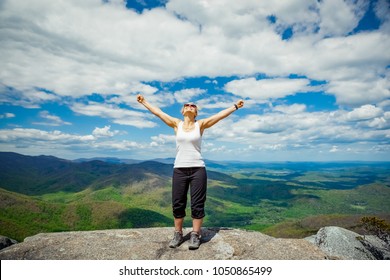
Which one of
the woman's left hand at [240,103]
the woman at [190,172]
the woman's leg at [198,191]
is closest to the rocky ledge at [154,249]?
the woman at [190,172]

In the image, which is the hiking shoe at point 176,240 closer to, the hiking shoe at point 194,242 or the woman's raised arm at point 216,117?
the hiking shoe at point 194,242

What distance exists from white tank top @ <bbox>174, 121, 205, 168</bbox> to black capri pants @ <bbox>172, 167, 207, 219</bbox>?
0.22 m

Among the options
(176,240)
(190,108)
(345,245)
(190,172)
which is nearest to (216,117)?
(190,108)

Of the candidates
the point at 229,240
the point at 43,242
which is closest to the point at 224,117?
the point at 229,240

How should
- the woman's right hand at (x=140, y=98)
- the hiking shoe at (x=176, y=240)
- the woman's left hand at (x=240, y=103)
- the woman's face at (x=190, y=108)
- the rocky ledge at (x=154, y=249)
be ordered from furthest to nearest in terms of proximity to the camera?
the woman's right hand at (x=140, y=98) → the woman's left hand at (x=240, y=103) → the woman's face at (x=190, y=108) → the hiking shoe at (x=176, y=240) → the rocky ledge at (x=154, y=249)

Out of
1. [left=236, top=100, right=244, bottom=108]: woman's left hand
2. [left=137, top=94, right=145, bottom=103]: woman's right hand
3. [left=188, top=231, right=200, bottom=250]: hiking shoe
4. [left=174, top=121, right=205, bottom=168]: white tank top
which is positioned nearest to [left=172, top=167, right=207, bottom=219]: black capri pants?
[left=174, top=121, right=205, bottom=168]: white tank top

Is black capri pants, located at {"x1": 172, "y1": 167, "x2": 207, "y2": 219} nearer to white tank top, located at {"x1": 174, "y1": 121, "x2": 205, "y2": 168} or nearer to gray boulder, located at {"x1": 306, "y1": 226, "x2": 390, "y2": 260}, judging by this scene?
white tank top, located at {"x1": 174, "y1": 121, "x2": 205, "y2": 168}

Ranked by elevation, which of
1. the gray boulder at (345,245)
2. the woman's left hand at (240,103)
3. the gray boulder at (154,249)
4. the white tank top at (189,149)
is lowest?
the gray boulder at (345,245)

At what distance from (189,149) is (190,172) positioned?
0.80 meters

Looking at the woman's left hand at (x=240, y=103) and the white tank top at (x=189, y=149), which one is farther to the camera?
the woman's left hand at (x=240, y=103)

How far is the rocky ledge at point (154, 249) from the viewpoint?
8438 millimetres

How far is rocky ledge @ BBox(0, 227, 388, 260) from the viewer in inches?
332

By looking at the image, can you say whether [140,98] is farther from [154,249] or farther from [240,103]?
[154,249]
